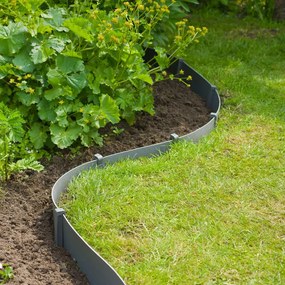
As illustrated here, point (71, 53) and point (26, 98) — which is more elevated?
point (71, 53)

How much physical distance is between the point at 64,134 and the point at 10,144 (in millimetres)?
401

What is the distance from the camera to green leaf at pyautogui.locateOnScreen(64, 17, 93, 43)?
4.28 m

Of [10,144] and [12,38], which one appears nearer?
[10,144]

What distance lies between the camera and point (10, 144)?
4086 millimetres

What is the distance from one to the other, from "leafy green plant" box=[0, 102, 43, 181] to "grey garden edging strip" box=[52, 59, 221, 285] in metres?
0.27

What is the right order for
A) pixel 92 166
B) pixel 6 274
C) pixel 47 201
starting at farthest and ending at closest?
pixel 92 166, pixel 47 201, pixel 6 274

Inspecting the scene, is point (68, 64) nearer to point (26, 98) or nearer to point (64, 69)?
point (64, 69)

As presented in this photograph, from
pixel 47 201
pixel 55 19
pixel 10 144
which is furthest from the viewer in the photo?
pixel 55 19

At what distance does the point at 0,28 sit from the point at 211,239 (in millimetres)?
2090

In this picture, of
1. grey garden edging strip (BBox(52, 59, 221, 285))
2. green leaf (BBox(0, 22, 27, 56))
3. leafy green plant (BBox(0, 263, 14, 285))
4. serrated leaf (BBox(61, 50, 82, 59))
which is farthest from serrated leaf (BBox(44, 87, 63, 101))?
leafy green plant (BBox(0, 263, 14, 285))

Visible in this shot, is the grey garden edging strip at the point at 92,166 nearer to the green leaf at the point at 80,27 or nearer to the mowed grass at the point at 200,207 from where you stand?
the mowed grass at the point at 200,207

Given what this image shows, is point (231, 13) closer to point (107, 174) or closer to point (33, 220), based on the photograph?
point (107, 174)

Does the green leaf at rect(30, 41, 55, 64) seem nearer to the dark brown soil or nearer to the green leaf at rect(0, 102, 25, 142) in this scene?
the green leaf at rect(0, 102, 25, 142)

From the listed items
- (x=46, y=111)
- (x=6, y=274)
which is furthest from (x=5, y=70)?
(x=6, y=274)
